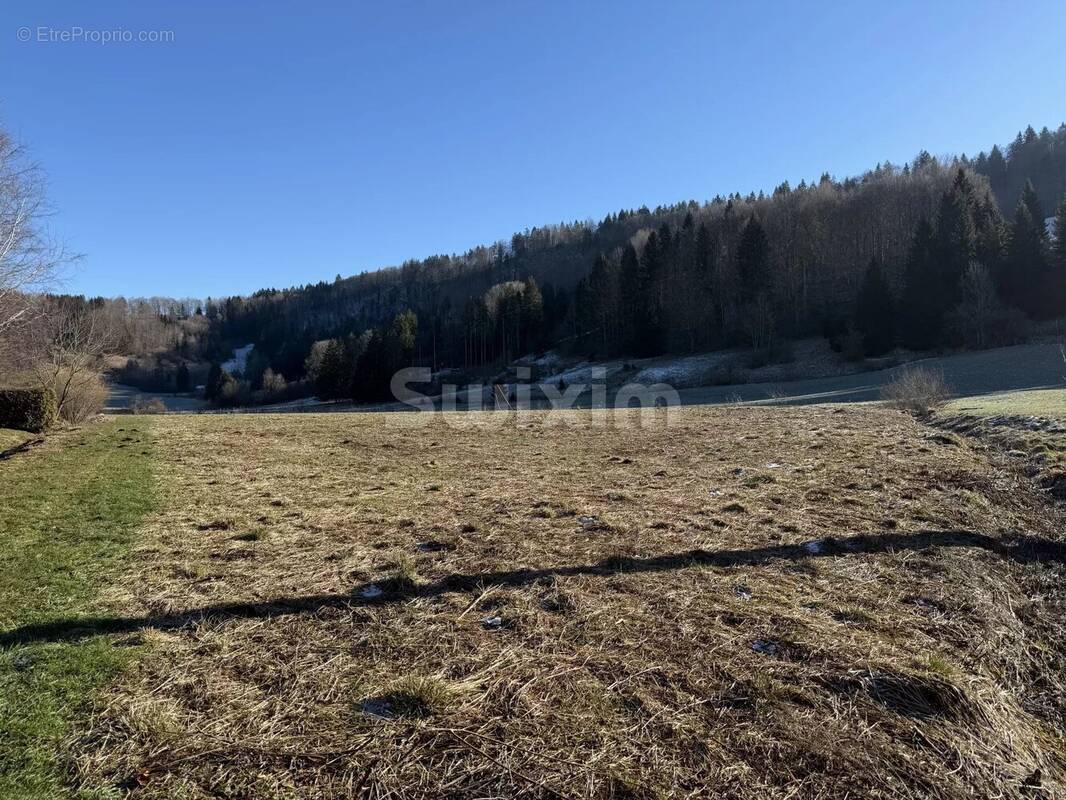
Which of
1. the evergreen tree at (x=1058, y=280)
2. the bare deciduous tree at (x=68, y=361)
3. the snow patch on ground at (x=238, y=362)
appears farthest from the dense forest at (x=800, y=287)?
the bare deciduous tree at (x=68, y=361)

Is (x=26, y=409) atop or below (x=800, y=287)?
below

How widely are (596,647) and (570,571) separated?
1.24m

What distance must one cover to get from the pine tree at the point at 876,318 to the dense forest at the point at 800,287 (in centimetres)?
10

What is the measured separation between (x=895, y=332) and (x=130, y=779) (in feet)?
175

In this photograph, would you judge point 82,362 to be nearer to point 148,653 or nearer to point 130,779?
point 148,653

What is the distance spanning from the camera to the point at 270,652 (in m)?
3.14

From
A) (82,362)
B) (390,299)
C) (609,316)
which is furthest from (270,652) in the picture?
(390,299)

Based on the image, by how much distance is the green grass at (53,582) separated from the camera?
7.47ft

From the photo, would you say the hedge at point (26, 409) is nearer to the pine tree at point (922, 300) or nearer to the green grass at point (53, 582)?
the green grass at point (53, 582)

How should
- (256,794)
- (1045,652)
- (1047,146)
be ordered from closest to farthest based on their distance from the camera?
(256,794) → (1045,652) → (1047,146)

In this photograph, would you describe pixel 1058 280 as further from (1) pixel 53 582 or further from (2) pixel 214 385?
(2) pixel 214 385

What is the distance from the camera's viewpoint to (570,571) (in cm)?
443

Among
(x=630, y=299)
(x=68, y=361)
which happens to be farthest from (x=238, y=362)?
(x=68, y=361)

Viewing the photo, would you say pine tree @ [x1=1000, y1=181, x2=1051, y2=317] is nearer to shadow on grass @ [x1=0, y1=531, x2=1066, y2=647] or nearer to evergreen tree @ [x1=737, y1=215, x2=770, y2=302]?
evergreen tree @ [x1=737, y1=215, x2=770, y2=302]
